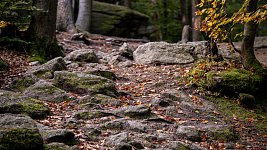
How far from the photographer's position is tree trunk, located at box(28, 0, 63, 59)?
1038 centimetres

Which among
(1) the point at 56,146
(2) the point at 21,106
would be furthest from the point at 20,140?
(2) the point at 21,106

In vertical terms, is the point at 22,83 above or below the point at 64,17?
below

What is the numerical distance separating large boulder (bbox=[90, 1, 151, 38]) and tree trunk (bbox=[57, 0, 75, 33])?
3.37 metres

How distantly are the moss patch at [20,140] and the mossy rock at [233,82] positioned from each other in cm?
511

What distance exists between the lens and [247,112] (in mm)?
8102

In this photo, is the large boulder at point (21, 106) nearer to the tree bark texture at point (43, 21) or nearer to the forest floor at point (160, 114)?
the forest floor at point (160, 114)

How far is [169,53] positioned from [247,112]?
338cm

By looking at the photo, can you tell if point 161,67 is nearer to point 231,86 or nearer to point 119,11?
point 231,86

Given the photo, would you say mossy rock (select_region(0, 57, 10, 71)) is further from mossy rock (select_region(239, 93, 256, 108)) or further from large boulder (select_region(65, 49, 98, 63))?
mossy rock (select_region(239, 93, 256, 108))

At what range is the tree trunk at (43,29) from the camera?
10.4 metres

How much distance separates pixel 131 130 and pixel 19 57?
5.33 m

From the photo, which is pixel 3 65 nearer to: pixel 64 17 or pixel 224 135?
pixel 224 135

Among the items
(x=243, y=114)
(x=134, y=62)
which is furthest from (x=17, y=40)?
(x=243, y=114)

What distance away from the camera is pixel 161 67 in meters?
10.3
